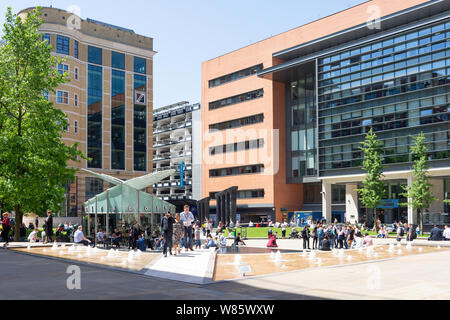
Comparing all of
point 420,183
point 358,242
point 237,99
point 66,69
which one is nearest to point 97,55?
point 66,69

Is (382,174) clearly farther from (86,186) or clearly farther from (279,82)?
(86,186)

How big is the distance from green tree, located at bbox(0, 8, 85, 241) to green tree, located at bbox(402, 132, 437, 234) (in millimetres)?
35741

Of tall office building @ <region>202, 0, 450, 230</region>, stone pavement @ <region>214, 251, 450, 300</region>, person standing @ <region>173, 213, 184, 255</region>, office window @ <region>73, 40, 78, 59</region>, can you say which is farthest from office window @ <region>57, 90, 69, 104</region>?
stone pavement @ <region>214, 251, 450, 300</region>

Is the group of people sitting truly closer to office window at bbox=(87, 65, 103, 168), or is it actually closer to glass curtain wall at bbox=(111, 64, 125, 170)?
office window at bbox=(87, 65, 103, 168)

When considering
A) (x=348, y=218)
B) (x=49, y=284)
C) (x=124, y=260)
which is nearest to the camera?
(x=49, y=284)

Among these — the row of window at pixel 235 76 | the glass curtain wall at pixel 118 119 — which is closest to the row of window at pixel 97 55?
the glass curtain wall at pixel 118 119

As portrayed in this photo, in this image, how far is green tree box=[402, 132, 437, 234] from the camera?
5184 cm

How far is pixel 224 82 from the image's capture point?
281 ft

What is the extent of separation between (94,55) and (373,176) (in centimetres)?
4472

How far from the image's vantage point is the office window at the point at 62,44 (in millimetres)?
69188

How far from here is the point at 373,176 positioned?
187 feet

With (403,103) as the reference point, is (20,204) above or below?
below
